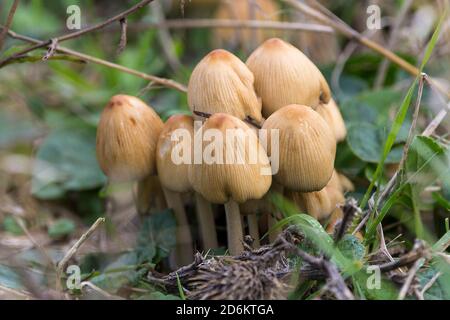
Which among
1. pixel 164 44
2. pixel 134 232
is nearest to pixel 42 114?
pixel 164 44

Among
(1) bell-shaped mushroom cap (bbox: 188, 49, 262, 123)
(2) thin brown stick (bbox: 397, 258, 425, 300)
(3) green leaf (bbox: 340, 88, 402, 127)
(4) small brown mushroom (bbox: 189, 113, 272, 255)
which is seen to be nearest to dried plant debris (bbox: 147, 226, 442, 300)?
(2) thin brown stick (bbox: 397, 258, 425, 300)

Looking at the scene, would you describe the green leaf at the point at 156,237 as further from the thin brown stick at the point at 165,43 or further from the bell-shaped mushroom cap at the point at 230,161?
the thin brown stick at the point at 165,43

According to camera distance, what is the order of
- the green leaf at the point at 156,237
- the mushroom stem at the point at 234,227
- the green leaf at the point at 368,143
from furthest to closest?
the green leaf at the point at 368,143 < the green leaf at the point at 156,237 < the mushroom stem at the point at 234,227

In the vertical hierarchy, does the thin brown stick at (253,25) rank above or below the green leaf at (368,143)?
above

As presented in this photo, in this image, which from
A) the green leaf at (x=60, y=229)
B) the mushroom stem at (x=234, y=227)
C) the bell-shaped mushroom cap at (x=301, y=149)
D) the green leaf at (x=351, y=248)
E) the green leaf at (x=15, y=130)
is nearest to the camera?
the green leaf at (x=351, y=248)

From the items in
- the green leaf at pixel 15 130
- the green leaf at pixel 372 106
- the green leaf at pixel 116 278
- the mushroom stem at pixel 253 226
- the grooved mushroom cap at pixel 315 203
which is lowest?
the green leaf at pixel 116 278

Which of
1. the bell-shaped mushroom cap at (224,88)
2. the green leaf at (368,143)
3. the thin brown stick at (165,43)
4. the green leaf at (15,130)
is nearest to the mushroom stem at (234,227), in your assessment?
the bell-shaped mushroom cap at (224,88)

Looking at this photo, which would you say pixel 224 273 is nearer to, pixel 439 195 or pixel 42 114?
pixel 439 195

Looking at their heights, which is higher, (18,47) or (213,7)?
(213,7)
